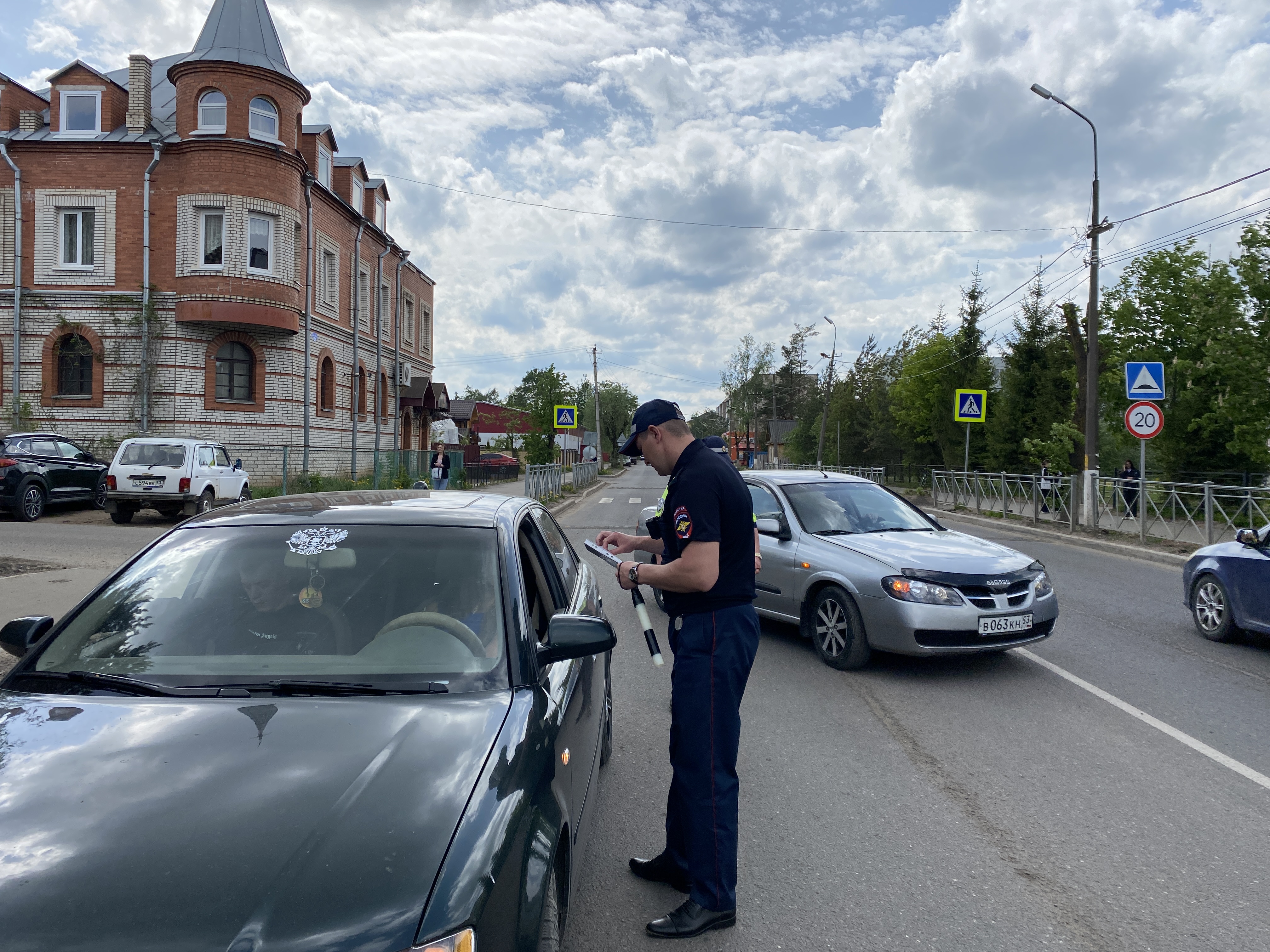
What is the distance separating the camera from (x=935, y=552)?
6.92 metres

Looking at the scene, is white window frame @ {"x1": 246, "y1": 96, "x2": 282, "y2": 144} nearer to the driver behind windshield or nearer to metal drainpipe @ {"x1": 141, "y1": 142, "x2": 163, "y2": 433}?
metal drainpipe @ {"x1": 141, "y1": 142, "x2": 163, "y2": 433}

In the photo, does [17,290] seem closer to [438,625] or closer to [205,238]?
[205,238]

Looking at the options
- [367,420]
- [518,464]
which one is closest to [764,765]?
[367,420]

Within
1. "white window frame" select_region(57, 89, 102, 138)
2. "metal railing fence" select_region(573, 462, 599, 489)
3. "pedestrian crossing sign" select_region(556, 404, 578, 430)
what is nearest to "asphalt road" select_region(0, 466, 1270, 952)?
"pedestrian crossing sign" select_region(556, 404, 578, 430)

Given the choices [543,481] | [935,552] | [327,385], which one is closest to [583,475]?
[543,481]

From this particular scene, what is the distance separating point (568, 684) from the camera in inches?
121

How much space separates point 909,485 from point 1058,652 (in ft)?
→ 132

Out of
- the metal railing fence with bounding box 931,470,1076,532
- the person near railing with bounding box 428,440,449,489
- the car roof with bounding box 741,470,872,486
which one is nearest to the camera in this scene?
the car roof with bounding box 741,470,872,486

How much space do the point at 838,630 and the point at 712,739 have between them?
4069 mm

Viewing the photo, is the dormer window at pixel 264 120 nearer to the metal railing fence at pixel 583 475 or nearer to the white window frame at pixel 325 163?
the white window frame at pixel 325 163

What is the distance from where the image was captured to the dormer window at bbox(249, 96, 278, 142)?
24.3 metres

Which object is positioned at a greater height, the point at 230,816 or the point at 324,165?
the point at 324,165

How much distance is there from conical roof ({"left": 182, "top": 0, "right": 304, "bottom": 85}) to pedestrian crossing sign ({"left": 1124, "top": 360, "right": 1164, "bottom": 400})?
22.4 m

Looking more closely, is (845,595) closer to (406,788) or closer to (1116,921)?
(1116,921)
